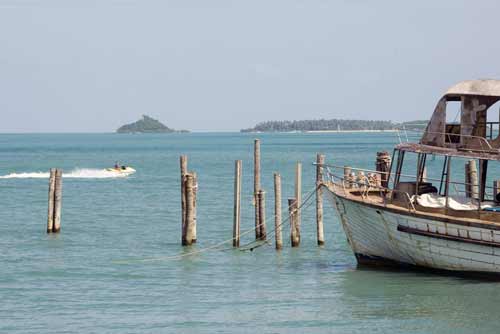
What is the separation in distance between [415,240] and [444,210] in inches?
45.6

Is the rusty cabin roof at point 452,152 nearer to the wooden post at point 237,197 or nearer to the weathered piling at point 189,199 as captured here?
the wooden post at point 237,197

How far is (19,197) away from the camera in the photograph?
56125 millimetres

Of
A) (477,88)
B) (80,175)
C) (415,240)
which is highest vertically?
(477,88)

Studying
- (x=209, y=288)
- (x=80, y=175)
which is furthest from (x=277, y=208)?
(x=80, y=175)

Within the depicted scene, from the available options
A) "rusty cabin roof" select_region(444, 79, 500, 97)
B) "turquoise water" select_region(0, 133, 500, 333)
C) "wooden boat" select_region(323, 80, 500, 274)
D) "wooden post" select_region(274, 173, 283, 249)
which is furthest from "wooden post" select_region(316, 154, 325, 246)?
"rusty cabin roof" select_region(444, 79, 500, 97)

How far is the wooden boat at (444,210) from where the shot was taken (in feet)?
82.8

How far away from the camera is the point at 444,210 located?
2573cm

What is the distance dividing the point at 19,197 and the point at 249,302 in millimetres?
33710

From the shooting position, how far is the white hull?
2517cm

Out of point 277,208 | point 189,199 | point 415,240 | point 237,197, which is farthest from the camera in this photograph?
point 237,197

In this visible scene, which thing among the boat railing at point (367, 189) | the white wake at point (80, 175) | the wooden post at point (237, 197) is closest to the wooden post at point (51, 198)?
the wooden post at point (237, 197)

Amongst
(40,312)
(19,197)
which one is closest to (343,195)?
(40,312)

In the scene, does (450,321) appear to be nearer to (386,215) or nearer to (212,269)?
(386,215)

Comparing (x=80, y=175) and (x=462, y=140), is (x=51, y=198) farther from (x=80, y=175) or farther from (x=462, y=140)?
(x=80, y=175)
